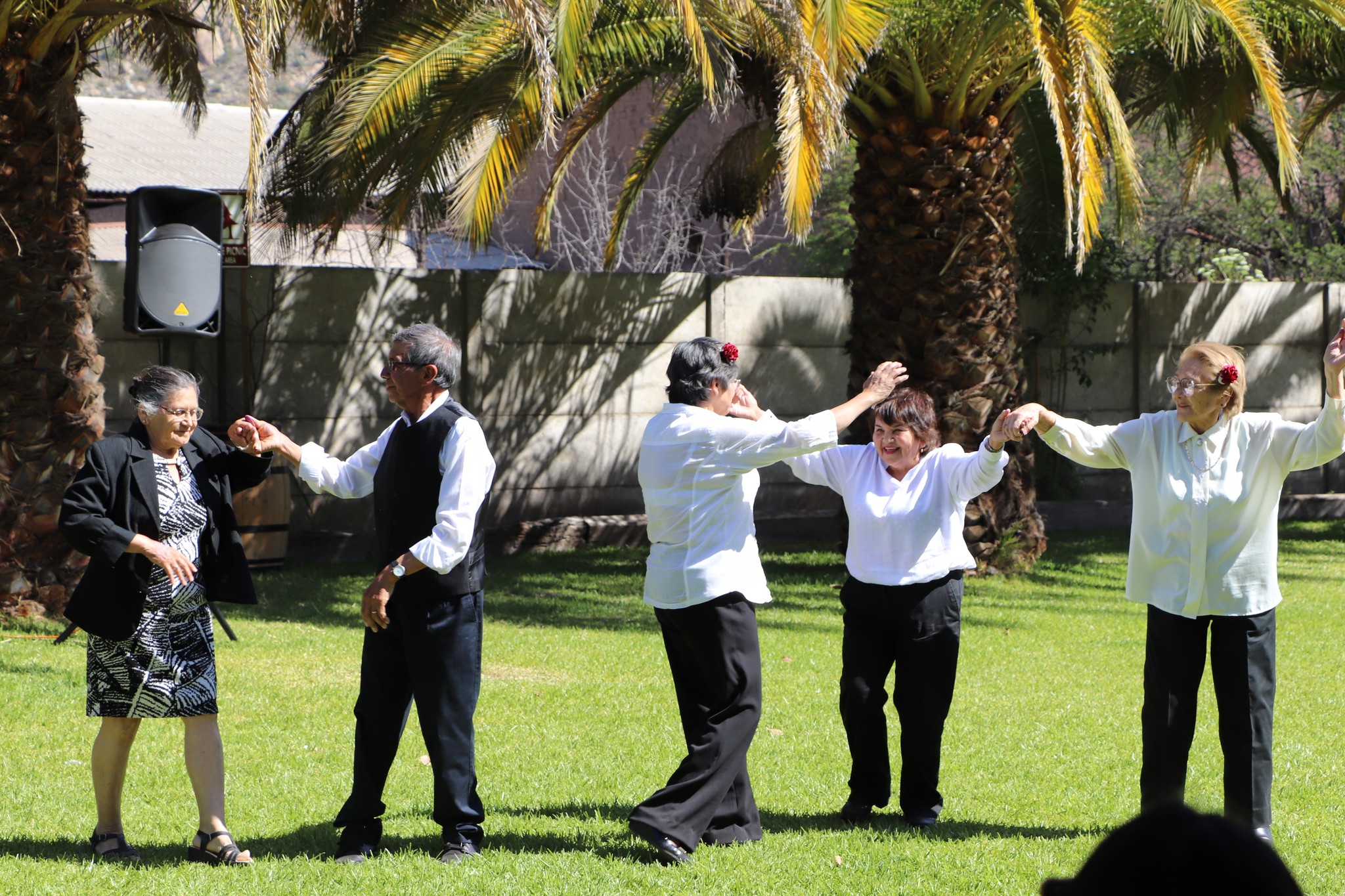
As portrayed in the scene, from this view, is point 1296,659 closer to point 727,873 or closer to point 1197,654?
point 1197,654

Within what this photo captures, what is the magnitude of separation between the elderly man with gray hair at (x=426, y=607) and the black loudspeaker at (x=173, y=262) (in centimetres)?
548

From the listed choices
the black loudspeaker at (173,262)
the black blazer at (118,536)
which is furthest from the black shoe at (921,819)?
the black loudspeaker at (173,262)

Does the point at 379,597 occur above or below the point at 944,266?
below

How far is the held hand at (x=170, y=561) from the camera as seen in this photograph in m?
4.56

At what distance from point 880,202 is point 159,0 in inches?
221

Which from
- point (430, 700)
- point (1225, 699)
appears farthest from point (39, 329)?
point (1225, 699)

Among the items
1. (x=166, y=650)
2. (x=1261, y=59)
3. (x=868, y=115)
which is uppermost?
(x=1261, y=59)

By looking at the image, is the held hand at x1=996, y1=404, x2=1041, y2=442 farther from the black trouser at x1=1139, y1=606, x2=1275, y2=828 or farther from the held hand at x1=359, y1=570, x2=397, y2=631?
the held hand at x1=359, y1=570, x2=397, y2=631

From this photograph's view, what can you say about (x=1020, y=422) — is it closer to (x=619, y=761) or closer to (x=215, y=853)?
(x=619, y=761)

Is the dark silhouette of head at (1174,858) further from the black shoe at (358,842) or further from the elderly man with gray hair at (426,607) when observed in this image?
the black shoe at (358,842)

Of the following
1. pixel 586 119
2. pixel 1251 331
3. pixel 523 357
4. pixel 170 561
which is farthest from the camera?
pixel 1251 331

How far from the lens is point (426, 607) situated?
181 inches

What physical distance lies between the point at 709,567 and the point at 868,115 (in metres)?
7.13

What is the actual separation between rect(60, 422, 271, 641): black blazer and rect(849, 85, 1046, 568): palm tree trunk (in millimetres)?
7255
